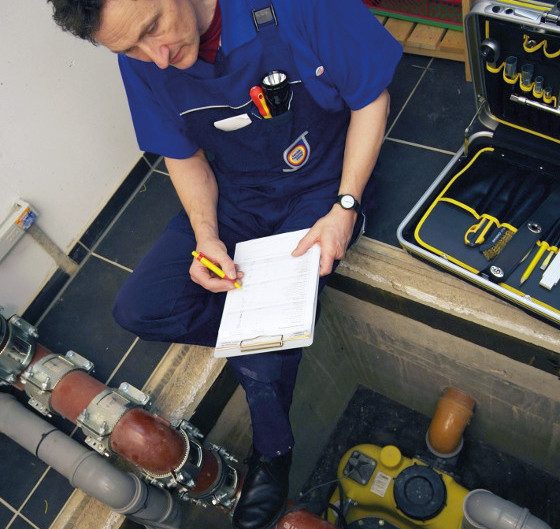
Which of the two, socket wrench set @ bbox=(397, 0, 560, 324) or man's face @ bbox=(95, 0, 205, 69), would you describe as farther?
socket wrench set @ bbox=(397, 0, 560, 324)

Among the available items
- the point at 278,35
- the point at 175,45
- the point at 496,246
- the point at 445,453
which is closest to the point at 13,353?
the point at 175,45

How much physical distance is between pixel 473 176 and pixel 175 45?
41.7 inches

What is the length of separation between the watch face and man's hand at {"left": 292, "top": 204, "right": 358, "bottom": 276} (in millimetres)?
14

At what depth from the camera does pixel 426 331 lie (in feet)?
7.29

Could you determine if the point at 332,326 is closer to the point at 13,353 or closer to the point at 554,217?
the point at 554,217

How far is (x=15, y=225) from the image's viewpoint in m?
2.24

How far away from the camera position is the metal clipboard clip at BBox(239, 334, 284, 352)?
153 cm

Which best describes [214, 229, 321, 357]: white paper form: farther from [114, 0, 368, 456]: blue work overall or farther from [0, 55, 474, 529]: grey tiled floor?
[0, 55, 474, 529]: grey tiled floor

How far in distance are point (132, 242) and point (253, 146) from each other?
40.8 inches

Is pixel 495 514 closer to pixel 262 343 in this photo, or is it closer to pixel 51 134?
pixel 262 343

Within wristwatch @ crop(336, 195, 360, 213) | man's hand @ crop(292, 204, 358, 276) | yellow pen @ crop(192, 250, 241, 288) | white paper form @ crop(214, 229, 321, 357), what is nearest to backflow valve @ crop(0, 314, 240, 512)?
white paper form @ crop(214, 229, 321, 357)

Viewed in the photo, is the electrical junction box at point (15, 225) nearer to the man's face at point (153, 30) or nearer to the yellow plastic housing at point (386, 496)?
the man's face at point (153, 30)

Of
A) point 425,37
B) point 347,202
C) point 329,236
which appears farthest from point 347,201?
point 425,37

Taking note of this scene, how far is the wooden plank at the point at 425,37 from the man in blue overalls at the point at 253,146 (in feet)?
2.70
